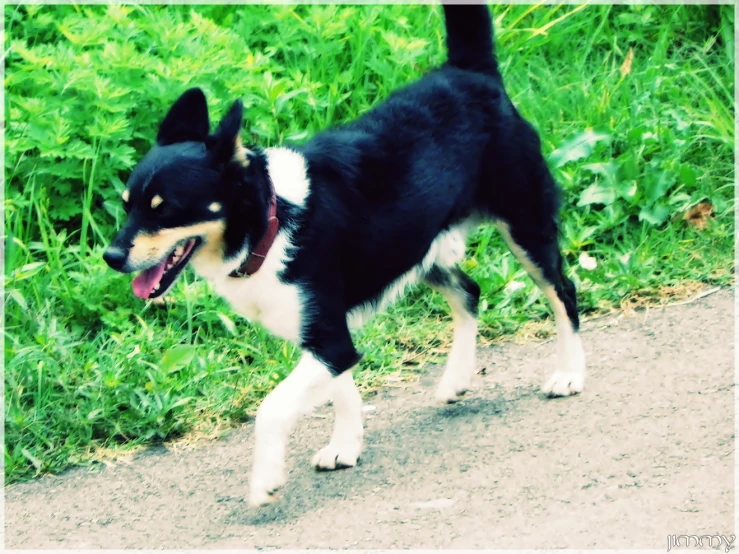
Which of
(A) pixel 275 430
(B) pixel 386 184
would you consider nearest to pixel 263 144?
(B) pixel 386 184

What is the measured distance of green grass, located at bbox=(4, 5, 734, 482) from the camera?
4297 millimetres

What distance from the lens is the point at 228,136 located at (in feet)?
11.1

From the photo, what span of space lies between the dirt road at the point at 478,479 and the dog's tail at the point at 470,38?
4.28 ft

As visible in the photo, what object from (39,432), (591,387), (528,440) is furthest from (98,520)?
(591,387)

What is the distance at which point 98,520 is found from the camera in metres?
3.61

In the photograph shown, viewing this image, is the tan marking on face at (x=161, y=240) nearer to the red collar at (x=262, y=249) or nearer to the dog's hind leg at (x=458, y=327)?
the red collar at (x=262, y=249)

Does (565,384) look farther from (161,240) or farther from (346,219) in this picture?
(161,240)

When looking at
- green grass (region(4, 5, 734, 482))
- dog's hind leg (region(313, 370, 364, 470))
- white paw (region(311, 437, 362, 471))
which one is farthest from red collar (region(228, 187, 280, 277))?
green grass (region(4, 5, 734, 482))

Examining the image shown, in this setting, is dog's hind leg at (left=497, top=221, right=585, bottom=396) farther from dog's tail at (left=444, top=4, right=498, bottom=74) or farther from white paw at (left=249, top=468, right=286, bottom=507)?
white paw at (left=249, top=468, right=286, bottom=507)

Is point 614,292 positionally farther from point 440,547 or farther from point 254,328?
point 440,547

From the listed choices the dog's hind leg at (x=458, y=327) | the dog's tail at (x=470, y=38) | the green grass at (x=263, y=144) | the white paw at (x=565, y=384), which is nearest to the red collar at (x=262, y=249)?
the green grass at (x=263, y=144)

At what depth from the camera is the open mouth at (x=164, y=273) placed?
3.46m

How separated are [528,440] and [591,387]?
0.54 meters

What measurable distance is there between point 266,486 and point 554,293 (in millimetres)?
1527
